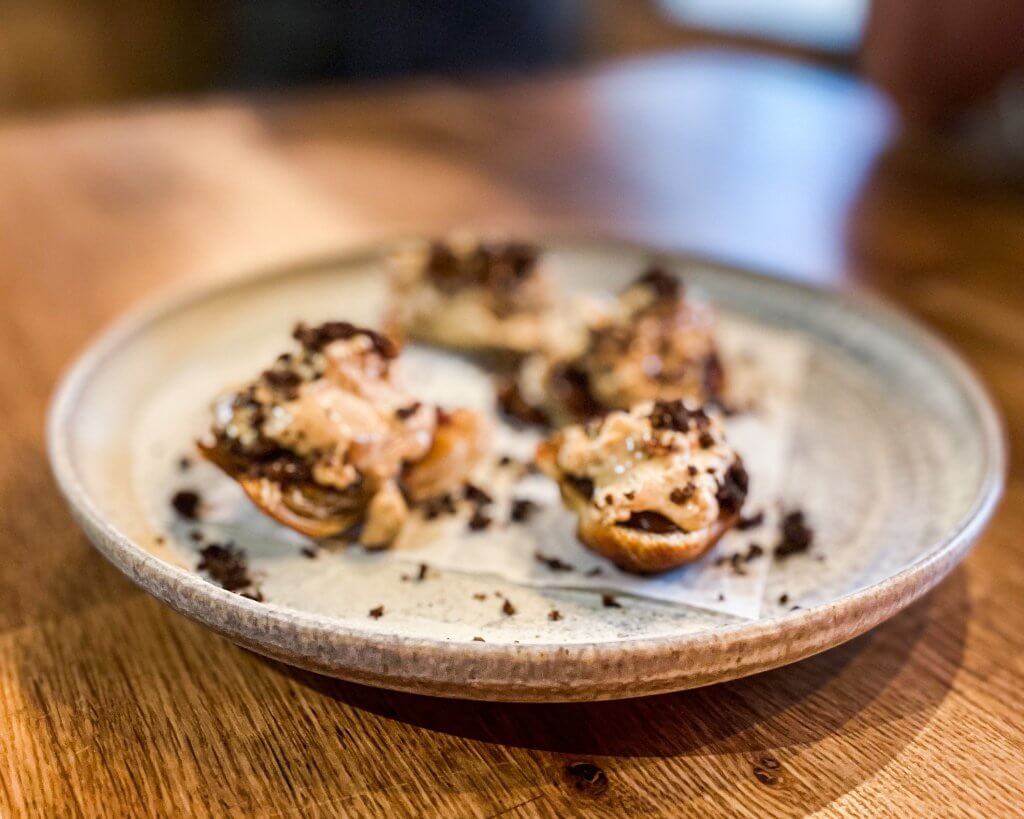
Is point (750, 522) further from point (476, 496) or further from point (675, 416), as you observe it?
point (476, 496)

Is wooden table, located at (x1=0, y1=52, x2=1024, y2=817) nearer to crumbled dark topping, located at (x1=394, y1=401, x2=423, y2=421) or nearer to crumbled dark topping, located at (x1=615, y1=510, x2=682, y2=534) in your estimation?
crumbled dark topping, located at (x1=615, y1=510, x2=682, y2=534)

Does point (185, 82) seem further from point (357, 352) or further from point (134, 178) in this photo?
point (357, 352)

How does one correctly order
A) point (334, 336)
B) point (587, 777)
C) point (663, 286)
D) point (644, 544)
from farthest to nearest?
point (663, 286) < point (334, 336) < point (644, 544) < point (587, 777)

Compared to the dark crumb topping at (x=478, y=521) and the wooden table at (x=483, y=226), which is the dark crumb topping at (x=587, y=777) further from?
the dark crumb topping at (x=478, y=521)

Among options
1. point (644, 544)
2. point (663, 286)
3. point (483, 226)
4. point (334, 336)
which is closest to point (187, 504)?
point (334, 336)

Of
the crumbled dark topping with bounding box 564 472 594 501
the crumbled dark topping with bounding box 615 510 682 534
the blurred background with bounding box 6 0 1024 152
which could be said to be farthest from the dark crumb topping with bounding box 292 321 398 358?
the blurred background with bounding box 6 0 1024 152

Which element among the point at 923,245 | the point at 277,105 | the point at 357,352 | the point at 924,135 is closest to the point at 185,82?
the point at 277,105

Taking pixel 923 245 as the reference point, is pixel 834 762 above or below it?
below
